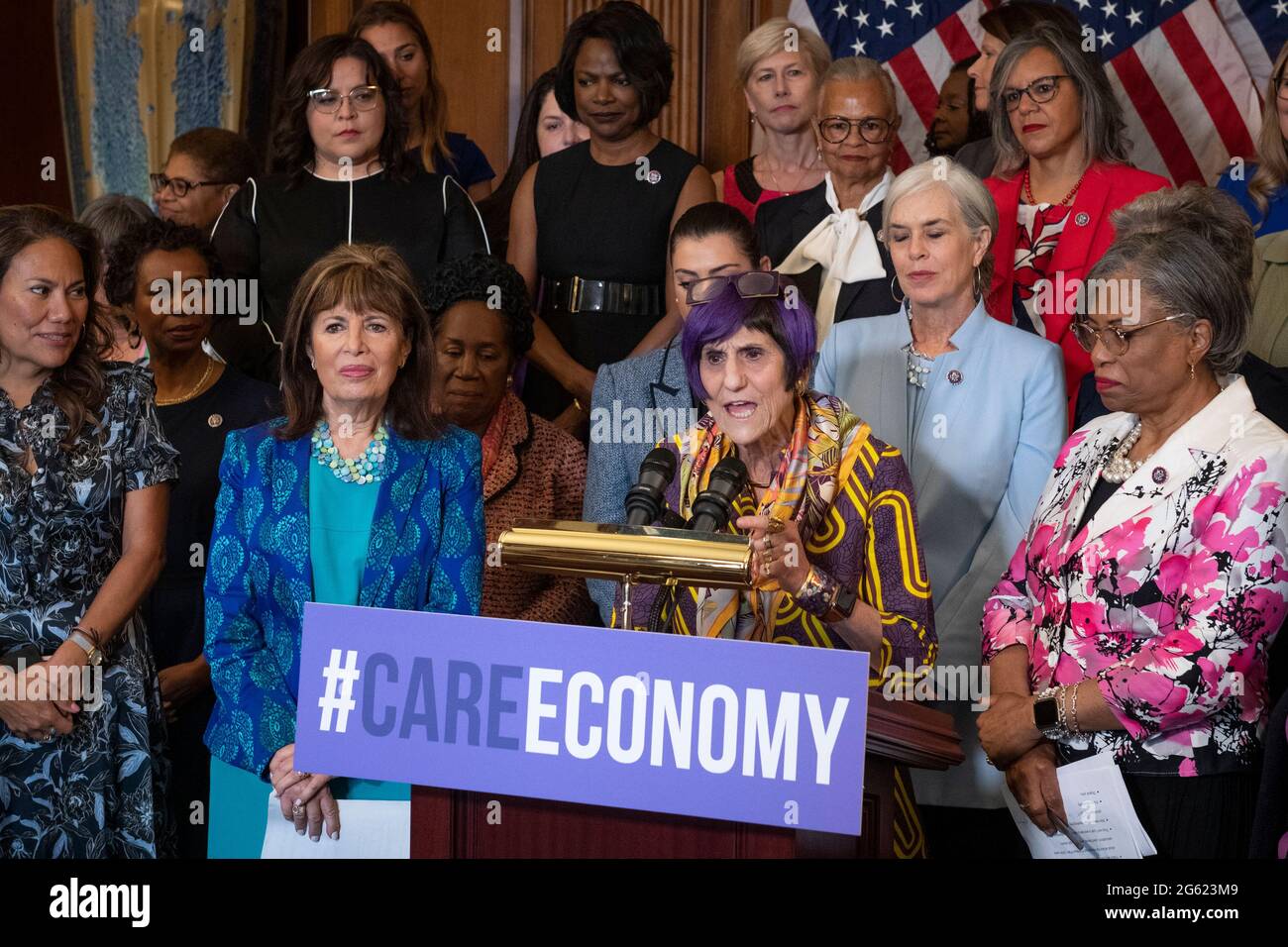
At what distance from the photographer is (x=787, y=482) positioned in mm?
2848

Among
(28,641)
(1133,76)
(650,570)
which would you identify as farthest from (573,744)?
(1133,76)

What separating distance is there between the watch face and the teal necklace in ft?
4.17

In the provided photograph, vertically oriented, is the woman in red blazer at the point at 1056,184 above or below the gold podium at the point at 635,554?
above

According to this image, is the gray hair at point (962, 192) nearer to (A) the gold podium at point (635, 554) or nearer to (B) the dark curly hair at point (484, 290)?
(B) the dark curly hair at point (484, 290)

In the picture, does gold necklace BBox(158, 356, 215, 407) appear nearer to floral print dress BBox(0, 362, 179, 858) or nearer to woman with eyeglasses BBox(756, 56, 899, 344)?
floral print dress BBox(0, 362, 179, 858)

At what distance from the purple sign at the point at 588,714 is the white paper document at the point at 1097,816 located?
0.82 m

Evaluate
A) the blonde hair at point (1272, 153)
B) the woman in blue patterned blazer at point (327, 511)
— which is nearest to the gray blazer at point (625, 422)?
the woman in blue patterned blazer at point (327, 511)

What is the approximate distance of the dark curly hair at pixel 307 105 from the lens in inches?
164

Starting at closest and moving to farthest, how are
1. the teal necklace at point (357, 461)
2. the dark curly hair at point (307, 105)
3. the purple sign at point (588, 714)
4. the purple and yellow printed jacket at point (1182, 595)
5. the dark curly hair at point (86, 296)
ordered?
the purple sign at point (588, 714) → the purple and yellow printed jacket at point (1182, 595) → the teal necklace at point (357, 461) → the dark curly hair at point (86, 296) → the dark curly hair at point (307, 105)

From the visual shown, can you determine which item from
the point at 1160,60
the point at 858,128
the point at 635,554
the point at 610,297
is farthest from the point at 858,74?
the point at 635,554

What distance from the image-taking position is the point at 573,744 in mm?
2123

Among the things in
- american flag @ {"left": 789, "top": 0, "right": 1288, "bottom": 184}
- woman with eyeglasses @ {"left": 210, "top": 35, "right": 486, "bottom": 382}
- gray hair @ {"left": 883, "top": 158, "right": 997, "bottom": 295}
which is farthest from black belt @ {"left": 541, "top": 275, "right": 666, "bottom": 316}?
american flag @ {"left": 789, "top": 0, "right": 1288, "bottom": 184}
